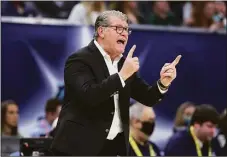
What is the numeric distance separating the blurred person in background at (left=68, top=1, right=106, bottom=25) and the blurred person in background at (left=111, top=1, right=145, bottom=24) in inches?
10.5

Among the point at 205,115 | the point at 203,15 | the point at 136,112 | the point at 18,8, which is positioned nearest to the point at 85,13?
the point at 18,8

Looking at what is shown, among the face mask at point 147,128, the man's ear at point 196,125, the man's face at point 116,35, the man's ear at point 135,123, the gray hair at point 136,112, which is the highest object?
the man's face at point 116,35

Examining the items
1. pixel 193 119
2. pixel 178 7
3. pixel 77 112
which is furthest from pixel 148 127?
pixel 178 7

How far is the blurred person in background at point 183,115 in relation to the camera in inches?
321

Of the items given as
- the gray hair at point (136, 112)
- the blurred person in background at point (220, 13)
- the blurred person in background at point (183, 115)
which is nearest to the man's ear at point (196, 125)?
the gray hair at point (136, 112)

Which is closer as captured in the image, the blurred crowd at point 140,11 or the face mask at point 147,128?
the face mask at point 147,128

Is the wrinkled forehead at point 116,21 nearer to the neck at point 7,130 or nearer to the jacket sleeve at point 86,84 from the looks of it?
the jacket sleeve at point 86,84

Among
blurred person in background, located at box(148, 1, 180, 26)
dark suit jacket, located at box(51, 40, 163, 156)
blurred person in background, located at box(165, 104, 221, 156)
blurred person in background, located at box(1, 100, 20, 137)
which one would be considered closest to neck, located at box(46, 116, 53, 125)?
blurred person in background, located at box(1, 100, 20, 137)

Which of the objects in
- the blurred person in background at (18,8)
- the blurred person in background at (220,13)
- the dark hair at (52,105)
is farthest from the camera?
the blurred person in background at (220,13)

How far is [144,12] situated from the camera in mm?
9227

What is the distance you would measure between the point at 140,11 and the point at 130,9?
35cm

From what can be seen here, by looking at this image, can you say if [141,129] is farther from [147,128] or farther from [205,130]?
[205,130]

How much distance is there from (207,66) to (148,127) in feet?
7.08

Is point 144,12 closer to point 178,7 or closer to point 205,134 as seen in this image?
point 178,7
